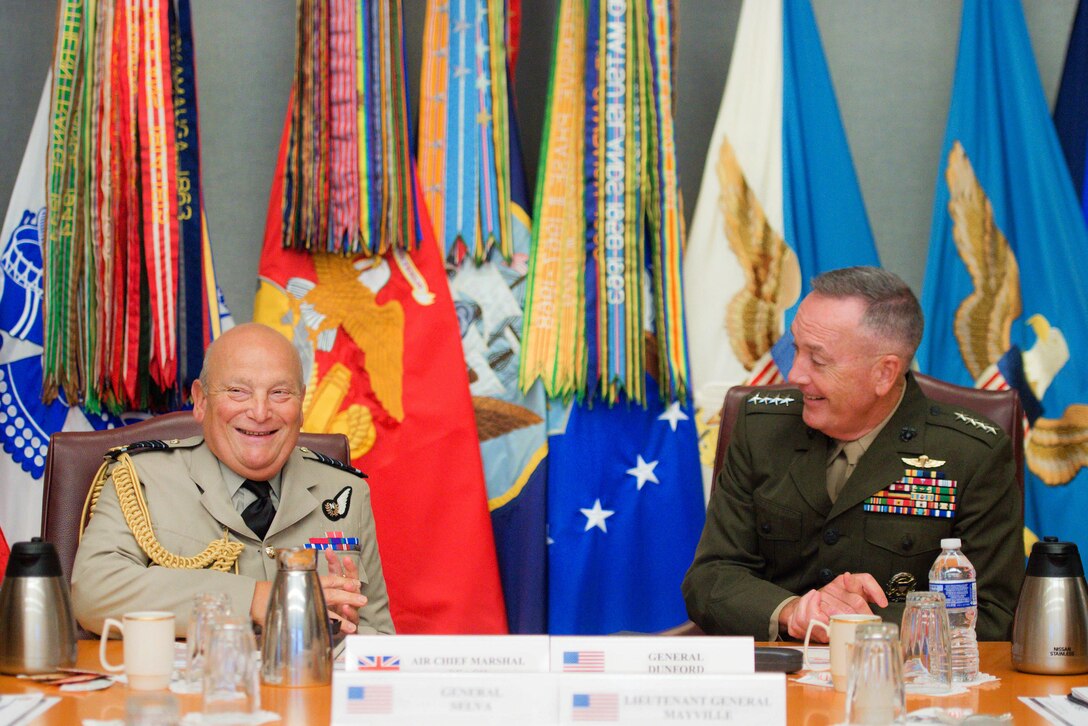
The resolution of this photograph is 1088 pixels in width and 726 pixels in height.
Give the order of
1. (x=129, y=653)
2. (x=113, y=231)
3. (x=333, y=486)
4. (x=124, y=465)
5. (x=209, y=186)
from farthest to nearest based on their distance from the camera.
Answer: (x=209, y=186), (x=113, y=231), (x=333, y=486), (x=124, y=465), (x=129, y=653)

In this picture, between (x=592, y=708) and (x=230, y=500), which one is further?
(x=230, y=500)

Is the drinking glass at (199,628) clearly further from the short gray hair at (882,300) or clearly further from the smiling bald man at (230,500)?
the short gray hair at (882,300)

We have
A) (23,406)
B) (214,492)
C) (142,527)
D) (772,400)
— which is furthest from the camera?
(23,406)

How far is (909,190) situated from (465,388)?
1.53m

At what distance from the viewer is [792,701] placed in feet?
5.44

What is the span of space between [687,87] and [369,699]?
2.81m

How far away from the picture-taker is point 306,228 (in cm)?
329

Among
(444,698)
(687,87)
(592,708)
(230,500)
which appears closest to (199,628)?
(444,698)

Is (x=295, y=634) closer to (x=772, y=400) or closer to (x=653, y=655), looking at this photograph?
(x=653, y=655)

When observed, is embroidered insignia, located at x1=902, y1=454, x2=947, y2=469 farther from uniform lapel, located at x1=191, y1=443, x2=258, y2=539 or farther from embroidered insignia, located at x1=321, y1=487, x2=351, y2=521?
uniform lapel, located at x1=191, y1=443, x2=258, y2=539

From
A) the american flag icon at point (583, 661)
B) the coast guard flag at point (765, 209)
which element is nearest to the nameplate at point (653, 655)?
the american flag icon at point (583, 661)

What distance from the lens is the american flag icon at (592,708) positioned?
139cm

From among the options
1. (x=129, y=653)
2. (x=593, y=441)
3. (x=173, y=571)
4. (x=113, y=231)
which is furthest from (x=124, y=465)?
(x=593, y=441)

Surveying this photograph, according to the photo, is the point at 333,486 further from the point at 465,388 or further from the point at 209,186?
the point at 209,186
